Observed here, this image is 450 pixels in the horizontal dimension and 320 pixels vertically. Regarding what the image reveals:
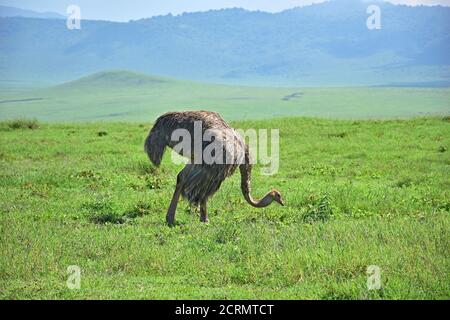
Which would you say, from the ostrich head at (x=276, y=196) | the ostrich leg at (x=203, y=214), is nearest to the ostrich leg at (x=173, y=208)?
the ostrich leg at (x=203, y=214)

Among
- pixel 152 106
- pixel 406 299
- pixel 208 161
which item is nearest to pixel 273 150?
pixel 208 161

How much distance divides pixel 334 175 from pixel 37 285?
8702 mm

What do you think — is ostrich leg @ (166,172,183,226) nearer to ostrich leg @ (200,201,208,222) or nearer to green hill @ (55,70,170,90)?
ostrich leg @ (200,201,208,222)

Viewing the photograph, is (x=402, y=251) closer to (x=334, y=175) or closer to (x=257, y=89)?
(x=334, y=175)

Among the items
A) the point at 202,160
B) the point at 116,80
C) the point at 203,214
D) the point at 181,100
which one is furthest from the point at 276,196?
the point at 116,80

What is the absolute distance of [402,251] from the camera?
7.89 metres

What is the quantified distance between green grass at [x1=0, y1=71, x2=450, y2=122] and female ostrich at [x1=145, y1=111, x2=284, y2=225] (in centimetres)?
7314

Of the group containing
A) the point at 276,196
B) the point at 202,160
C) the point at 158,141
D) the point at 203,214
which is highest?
the point at 158,141

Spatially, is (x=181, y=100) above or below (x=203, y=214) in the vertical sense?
below

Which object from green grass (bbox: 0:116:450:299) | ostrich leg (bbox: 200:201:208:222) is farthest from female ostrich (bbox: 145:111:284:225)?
green grass (bbox: 0:116:450:299)

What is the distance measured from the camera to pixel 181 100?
121312mm

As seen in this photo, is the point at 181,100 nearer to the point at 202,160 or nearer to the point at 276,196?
the point at 276,196

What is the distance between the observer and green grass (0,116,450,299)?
7177mm

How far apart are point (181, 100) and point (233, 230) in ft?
370
